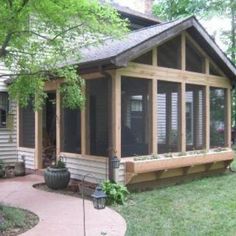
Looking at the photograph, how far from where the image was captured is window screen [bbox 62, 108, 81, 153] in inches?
384

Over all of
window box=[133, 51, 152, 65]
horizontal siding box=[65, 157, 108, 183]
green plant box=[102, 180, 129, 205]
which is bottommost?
green plant box=[102, 180, 129, 205]

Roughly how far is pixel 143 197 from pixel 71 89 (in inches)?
104

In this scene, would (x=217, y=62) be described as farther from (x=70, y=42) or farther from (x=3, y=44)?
(x=3, y=44)

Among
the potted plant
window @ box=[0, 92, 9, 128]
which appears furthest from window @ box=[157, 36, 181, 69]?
window @ box=[0, 92, 9, 128]

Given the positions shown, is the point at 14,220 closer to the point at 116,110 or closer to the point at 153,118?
the point at 116,110

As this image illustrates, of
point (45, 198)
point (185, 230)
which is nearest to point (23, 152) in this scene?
point (45, 198)

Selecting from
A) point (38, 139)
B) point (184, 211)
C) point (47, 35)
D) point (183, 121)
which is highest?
point (47, 35)

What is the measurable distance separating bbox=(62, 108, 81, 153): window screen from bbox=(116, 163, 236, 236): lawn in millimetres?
1937

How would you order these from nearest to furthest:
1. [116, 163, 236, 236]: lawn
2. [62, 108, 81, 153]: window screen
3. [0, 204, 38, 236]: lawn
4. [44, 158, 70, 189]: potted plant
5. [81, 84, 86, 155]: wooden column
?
[0, 204, 38, 236]: lawn < [116, 163, 236, 236]: lawn < [44, 158, 70, 189]: potted plant < [81, 84, 86, 155]: wooden column < [62, 108, 81, 153]: window screen

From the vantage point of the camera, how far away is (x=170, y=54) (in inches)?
403

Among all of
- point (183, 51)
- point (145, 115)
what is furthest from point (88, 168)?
point (183, 51)

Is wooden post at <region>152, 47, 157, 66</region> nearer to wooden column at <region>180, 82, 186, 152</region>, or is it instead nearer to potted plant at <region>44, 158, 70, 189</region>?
wooden column at <region>180, 82, 186, 152</region>

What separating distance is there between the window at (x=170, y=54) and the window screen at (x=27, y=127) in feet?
12.6

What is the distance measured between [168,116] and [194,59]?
1.91 meters
